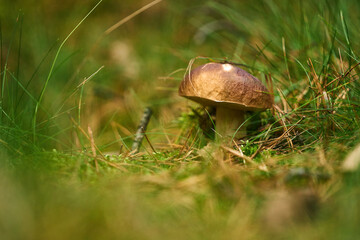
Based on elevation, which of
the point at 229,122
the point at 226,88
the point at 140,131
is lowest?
the point at 140,131

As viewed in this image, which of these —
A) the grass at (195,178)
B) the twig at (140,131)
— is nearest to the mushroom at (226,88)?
the grass at (195,178)

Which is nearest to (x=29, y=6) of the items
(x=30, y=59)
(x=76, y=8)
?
(x=76, y=8)

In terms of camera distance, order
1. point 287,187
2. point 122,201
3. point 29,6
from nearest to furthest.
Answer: point 122,201, point 287,187, point 29,6

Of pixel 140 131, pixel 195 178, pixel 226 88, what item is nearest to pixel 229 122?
pixel 226 88

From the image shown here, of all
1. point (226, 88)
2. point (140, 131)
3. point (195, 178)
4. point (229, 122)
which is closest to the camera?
point (195, 178)

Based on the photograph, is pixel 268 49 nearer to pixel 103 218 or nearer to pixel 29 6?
pixel 103 218

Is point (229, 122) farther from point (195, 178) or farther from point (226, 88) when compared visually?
point (195, 178)

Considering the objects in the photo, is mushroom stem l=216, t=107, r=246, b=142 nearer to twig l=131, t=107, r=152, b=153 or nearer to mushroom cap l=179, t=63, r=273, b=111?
mushroom cap l=179, t=63, r=273, b=111

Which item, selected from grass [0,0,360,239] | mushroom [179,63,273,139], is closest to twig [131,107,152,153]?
grass [0,0,360,239]
